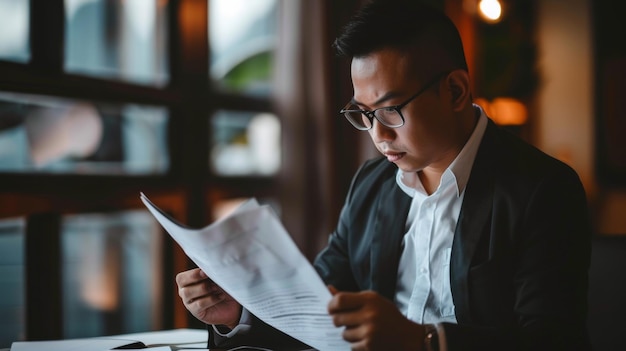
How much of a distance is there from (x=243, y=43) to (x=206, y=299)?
185 cm

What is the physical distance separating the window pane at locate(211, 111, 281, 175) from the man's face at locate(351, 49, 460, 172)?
4.98 ft

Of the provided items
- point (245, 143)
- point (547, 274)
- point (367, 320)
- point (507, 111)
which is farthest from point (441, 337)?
point (507, 111)

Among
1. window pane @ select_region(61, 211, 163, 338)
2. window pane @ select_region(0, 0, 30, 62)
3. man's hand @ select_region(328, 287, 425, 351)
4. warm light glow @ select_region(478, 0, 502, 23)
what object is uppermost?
warm light glow @ select_region(478, 0, 502, 23)

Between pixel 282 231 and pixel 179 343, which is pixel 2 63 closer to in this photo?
pixel 179 343

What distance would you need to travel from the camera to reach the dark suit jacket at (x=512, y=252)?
1057 millimetres

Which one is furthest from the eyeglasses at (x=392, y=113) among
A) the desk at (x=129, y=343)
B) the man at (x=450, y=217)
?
the desk at (x=129, y=343)

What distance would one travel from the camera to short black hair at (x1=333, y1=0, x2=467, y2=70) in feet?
3.99

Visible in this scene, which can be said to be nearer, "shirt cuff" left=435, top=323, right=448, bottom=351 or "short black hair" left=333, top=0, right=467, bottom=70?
"shirt cuff" left=435, top=323, right=448, bottom=351

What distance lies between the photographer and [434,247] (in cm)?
133

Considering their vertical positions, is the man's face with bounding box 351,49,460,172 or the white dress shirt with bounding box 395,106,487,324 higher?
the man's face with bounding box 351,49,460,172

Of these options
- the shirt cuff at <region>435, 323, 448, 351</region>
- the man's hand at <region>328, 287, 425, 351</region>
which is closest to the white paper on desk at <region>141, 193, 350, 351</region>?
the man's hand at <region>328, 287, 425, 351</region>

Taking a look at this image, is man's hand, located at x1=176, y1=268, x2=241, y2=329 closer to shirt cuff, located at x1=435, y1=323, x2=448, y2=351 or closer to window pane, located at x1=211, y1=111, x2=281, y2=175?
shirt cuff, located at x1=435, y1=323, x2=448, y2=351

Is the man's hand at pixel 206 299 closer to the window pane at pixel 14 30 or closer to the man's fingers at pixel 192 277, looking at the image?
the man's fingers at pixel 192 277

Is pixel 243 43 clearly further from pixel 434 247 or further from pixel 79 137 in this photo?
pixel 434 247
